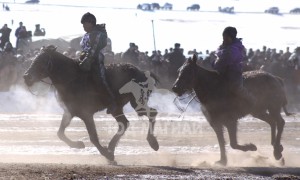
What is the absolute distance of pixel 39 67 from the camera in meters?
14.6

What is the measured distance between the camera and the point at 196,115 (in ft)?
80.1

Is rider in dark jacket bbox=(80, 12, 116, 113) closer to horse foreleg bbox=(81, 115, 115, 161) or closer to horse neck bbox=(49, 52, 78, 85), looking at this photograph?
horse neck bbox=(49, 52, 78, 85)

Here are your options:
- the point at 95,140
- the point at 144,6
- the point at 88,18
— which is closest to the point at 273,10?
the point at 144,6

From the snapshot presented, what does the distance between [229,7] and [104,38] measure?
42906mm

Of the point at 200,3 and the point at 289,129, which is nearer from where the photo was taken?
the point at 289,129

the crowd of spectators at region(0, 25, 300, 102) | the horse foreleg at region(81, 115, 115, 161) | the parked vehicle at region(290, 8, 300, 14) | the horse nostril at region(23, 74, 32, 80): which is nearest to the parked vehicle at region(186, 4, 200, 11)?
the parked vehicle at region(290, 8, 300, 14)

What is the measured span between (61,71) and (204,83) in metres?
2.67

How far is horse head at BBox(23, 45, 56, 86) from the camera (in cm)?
1450

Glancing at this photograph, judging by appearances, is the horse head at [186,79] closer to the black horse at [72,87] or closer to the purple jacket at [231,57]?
the purple jacket at [231,57]

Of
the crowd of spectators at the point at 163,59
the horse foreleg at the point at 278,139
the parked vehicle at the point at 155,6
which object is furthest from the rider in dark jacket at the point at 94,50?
the parked vehicle at the point at 155,6

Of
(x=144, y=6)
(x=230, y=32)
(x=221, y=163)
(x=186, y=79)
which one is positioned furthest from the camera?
(x=144, y=6)

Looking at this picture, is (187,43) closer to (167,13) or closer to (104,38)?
(167,13)

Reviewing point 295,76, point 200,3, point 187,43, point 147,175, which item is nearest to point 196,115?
point 295,76

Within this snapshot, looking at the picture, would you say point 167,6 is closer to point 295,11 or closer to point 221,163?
point 295,11
